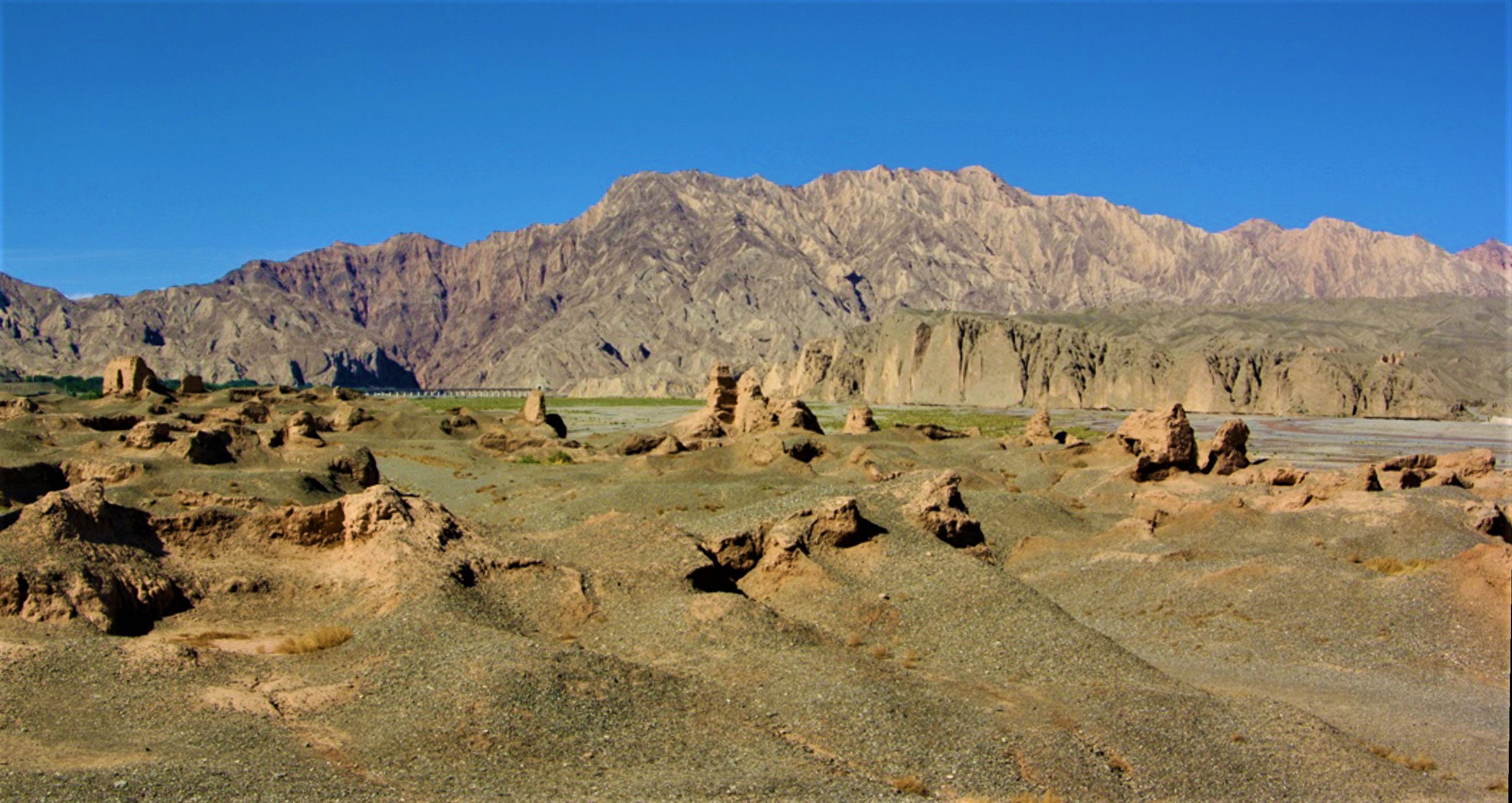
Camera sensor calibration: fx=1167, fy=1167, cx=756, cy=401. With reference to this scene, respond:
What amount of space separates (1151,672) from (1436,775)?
403 cm

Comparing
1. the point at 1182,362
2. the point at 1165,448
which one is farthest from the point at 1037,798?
the point at 1182,362

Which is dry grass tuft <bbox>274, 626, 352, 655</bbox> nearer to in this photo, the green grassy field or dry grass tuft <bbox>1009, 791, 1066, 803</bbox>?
dry grass tuft <bbox>1009, 791, 1066, 803</bbox>

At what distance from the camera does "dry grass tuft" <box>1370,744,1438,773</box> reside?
49.1ft

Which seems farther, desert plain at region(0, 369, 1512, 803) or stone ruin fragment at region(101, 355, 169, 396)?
stone ruin fragment at region(101, 355, 169, 396)

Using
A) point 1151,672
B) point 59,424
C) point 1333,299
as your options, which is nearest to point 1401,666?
point 1151,672

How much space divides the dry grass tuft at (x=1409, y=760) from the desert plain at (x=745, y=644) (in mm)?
74

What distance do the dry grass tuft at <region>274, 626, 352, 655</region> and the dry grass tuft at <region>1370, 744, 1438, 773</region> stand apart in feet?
46.6

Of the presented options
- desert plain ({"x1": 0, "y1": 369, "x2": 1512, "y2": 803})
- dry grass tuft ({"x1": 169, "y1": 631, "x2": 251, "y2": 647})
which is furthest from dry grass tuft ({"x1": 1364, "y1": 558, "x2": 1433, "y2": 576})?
dry grass tuft ({"x1": 169, "y1": 631, "x2": 251, "y2": 647})

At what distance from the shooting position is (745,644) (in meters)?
17.4

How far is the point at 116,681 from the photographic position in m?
14.1

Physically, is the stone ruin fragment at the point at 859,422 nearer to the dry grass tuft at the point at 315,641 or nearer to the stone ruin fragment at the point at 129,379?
the stone ruin fragment at the point at 129,379

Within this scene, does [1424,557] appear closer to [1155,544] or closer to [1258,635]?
[1155,544]

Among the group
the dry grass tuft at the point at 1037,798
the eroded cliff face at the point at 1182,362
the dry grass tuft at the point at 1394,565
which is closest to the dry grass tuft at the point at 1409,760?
the dry grass tuft at the point at 1037,798

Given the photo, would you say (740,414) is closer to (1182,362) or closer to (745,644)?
(745,644)
